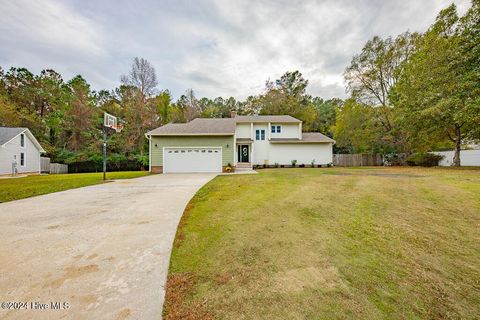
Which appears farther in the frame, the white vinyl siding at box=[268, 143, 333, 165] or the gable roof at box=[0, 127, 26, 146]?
the white vinyl siding at box=[268, 143, 333, 165]

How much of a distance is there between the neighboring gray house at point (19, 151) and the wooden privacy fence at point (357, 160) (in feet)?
99.8

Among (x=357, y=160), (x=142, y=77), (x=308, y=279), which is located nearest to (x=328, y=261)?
(x=308, y=279)

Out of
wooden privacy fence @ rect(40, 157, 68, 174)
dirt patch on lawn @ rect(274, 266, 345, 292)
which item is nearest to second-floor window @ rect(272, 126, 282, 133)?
dirt patch on lawn @ rect(274, 266, 345, 292)

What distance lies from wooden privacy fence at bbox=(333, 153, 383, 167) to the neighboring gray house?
30407 mm

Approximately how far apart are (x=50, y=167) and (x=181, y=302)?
90.6 feet

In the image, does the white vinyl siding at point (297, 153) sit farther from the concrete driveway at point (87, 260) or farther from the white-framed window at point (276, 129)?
the concrete driveway at point (87, 260)

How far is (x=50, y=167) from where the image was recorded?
839 inches

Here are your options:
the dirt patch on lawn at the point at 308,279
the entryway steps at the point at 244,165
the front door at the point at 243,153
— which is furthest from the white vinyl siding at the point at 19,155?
the dirt patch on lawn at the point at 308,279

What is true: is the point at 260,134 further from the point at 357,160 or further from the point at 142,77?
the point at 142,77

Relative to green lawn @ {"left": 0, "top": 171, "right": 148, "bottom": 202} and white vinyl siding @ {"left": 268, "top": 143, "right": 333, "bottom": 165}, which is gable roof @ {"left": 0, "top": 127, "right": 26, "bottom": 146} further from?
white vinyl siding @ {"left": 268, "top": 143, "right": 333, "bottom": 165}

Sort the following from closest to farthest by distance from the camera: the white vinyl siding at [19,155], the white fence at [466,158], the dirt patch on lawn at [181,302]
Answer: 1. the dirt patch on lawn at [181,302]
2. the white vinyl siding at [19,155]
3. the white fence at [466,158]

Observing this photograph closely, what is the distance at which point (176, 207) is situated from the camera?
5344 mm

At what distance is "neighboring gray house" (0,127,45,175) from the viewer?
16.5 meters

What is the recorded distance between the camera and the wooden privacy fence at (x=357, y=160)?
2217 centimetres
